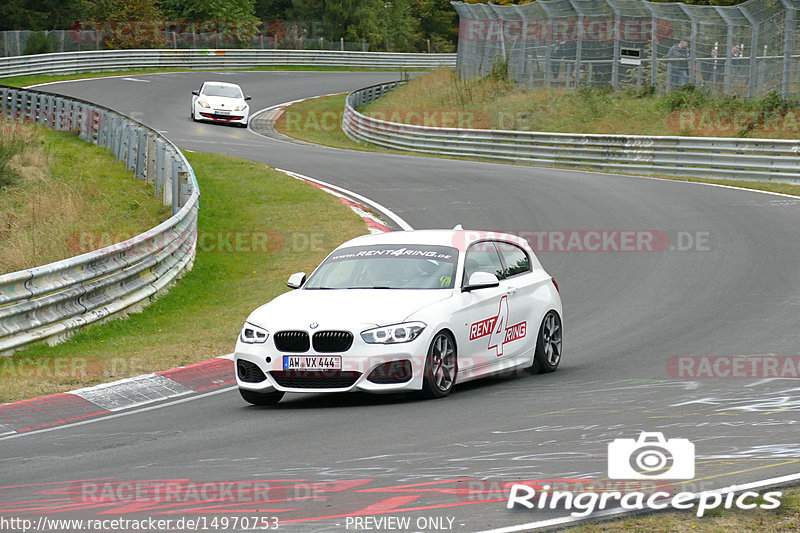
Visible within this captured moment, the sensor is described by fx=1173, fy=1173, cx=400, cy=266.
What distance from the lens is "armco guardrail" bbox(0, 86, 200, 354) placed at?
12602mm

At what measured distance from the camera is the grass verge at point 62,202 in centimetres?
1741

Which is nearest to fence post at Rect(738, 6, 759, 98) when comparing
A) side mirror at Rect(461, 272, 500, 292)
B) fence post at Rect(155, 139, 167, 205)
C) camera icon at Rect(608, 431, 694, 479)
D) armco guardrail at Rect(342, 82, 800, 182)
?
armco guardrail at Rect(342, 82, 800, 182)

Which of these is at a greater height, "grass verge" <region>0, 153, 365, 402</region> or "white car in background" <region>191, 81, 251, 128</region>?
"white car in background" <region>191, 81, 251, 128</region>

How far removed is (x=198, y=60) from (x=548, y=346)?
58.5 metres

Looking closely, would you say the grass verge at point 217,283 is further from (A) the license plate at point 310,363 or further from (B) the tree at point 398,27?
(B) the tree at point 398,27

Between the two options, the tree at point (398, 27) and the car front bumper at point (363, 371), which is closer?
the car front bumper at point (363, 371)

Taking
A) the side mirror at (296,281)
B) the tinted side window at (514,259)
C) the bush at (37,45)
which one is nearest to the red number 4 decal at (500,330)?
the tinted side window at (514,259)

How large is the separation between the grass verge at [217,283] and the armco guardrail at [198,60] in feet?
102

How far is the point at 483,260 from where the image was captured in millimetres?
11305

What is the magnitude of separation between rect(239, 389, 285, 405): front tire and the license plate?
18.7 inches

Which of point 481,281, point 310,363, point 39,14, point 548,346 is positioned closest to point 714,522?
point 310,363

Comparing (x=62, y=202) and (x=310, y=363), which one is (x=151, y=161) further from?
(x=310, y=363)

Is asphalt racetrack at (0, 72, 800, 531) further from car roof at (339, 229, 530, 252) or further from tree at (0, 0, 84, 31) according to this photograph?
tree at (0, 0, 84, 31)

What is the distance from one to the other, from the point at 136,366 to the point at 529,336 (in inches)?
157
